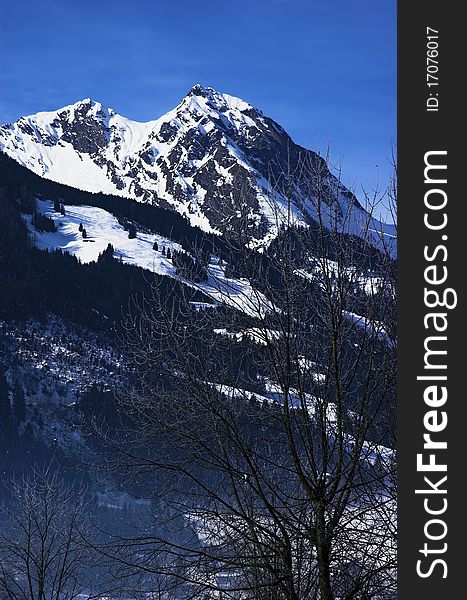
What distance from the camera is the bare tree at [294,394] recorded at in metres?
7.32

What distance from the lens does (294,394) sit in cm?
801

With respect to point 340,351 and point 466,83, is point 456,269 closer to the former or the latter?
point 466,83

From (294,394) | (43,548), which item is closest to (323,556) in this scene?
(294,394)

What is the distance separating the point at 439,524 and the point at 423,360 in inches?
40.9

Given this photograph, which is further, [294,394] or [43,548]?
[43,548]

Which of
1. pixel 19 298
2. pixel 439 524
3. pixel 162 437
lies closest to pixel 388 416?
pixel 162 437

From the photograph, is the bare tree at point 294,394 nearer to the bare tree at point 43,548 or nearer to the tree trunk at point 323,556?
the tree trunk at point 323,556

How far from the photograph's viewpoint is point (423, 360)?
15.4 ft

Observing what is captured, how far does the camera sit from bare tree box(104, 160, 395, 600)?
7324 mm

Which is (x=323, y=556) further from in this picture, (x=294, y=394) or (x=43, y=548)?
(x=43, y=548)

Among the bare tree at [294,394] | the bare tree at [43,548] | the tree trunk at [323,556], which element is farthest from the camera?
the bare tree at [43,548]

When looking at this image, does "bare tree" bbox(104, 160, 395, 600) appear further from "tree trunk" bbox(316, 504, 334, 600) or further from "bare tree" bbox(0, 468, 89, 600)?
"bare tree" bbox(0, 468, 89, 600)

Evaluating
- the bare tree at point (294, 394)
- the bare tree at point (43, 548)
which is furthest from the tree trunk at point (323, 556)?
the bare tree at point (43, 548)

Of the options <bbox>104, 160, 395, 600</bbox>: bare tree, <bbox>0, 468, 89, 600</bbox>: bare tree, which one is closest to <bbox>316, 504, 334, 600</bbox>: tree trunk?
<bbox>104, 160, 395, 600</bbox>: bare tree
